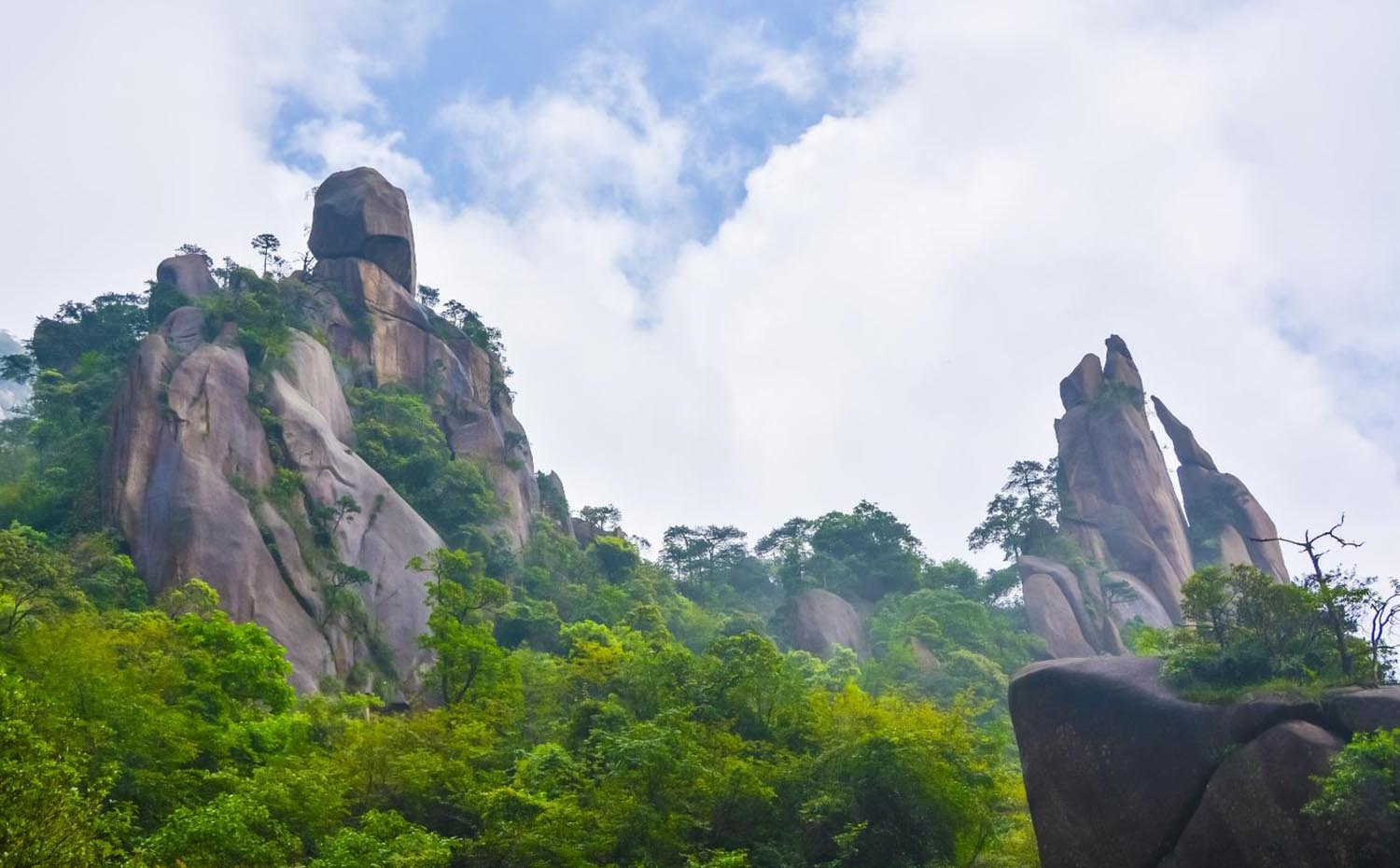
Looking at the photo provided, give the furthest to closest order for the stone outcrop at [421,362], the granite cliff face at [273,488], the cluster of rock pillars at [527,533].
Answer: the stone outcrop at [421,362]
the granite cliff face at [273,488]
the cluster of rock pillars at [527,533]

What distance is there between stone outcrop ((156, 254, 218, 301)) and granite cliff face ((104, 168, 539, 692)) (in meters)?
1.67

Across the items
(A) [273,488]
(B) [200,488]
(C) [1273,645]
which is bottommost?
(C) [1273,645]

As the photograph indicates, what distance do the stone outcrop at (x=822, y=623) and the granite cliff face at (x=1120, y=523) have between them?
8.75 m

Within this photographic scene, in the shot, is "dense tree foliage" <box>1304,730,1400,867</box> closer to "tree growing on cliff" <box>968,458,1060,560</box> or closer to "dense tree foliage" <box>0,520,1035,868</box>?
"dense tree foliage" <box>0,520,1035,868</box>

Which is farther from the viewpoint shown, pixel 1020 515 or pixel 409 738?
pixel 1020 515

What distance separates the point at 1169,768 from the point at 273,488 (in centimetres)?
2724

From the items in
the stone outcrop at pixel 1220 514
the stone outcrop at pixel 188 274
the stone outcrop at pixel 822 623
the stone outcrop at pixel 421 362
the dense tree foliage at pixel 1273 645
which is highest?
the stone outcrop at pixel 188 274

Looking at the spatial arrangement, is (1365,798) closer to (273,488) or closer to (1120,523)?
(273,488)

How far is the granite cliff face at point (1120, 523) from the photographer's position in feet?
158

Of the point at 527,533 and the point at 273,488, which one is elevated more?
the point at 527,533

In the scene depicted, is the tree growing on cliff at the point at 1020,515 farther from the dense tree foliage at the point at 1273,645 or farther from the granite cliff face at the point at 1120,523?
the dense tree foliage at the point at 1273,645

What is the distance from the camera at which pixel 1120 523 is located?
5359 cm

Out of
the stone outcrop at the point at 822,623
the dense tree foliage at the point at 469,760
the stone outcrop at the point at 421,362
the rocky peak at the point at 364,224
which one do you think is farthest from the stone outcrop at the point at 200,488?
the stone outcrop at the point at 822,623

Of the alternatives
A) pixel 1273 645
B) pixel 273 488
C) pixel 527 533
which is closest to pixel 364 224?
pixel 527 533
